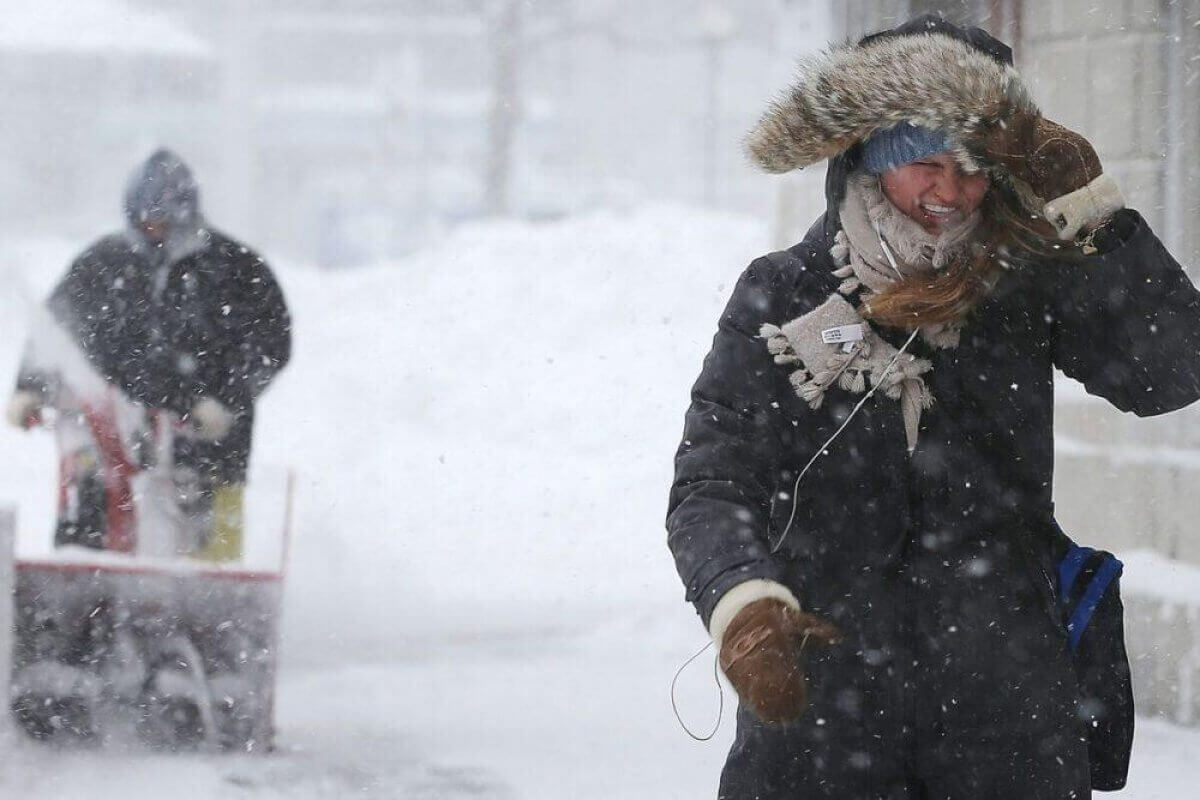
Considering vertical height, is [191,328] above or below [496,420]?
above

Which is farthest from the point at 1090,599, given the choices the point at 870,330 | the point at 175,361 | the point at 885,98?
the point at 175,361

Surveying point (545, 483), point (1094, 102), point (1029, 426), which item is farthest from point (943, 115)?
point (545, 483)

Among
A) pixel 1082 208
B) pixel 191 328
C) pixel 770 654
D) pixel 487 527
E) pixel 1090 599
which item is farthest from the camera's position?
pixel 487 527

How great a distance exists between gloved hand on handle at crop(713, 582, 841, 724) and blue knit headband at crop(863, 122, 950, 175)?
68 cm

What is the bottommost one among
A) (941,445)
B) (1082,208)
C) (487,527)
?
(487,527)

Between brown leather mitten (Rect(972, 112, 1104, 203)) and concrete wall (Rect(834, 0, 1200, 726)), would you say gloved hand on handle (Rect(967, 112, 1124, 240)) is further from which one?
concrete wall (Rect(834, 0, 1200, 726))

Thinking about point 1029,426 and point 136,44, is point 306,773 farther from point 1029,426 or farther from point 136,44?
point 136,44

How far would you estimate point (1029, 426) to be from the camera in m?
2.46

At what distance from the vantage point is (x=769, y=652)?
7.08ft

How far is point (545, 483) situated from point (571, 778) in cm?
656

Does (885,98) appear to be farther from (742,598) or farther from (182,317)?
(182,317)

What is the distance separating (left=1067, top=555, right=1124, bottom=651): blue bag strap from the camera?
2.48m

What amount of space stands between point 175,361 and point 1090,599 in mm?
4364

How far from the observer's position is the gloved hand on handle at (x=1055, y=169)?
93.9 inches
